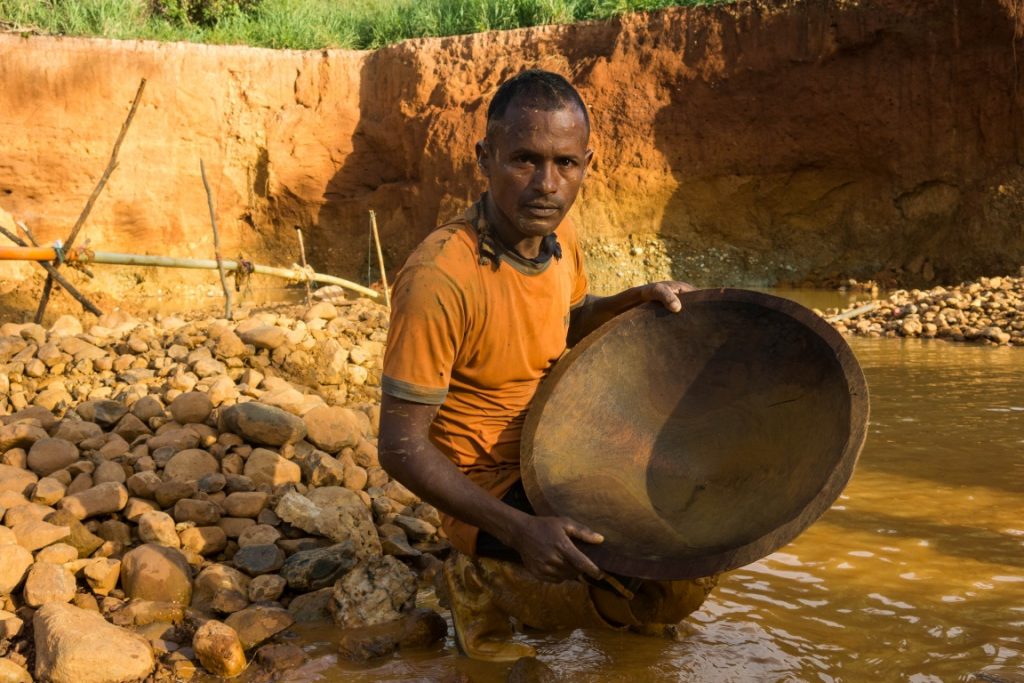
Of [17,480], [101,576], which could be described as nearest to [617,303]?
[101,576]

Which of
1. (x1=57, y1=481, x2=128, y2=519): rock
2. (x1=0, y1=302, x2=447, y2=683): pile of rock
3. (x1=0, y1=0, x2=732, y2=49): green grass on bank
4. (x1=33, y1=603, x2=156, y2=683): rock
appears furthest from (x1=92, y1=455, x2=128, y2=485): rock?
(x1=0, y1=0, x2=732, y2=49): green grass on bank

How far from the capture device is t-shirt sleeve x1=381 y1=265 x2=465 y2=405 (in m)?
2.05

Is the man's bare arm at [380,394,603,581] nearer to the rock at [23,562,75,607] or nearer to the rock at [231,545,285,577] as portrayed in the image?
the rock at [231,545,285,577]

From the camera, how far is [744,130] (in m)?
12.3

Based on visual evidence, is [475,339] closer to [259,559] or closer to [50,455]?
[259,559]

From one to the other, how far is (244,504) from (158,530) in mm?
291

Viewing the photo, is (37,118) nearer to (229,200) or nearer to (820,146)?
(229,200)

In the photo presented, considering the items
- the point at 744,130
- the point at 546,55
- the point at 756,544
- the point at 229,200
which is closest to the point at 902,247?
the point at 744,130

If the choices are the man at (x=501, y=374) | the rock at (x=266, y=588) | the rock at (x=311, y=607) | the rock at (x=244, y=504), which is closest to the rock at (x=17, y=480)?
the rock at (x=244, y=504)

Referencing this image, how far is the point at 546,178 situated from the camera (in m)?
2.11

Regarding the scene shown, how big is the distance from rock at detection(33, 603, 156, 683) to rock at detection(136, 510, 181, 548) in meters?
0.54

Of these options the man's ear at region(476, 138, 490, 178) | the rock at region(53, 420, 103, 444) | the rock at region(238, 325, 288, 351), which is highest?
the man's ear at region(476, 138, 490, 178)

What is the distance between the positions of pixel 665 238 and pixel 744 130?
5.81 ft

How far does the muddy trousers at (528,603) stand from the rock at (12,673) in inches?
39.8
